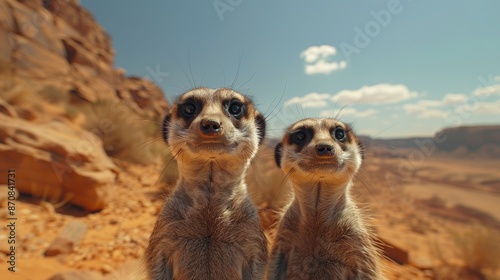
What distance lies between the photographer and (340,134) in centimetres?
293

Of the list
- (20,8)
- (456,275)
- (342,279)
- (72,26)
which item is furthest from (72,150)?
(72,26)

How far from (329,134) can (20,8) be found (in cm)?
2468

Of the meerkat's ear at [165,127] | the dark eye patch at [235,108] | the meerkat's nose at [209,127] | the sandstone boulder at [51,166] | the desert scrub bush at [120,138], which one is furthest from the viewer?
the desert scrub bush at [120,138]

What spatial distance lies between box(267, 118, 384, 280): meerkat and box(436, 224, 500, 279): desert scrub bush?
363 centimetres

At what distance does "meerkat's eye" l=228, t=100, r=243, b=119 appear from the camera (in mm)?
2514

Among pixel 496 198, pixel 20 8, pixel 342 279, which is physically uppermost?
pixel 20 8

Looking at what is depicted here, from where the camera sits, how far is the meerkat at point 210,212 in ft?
6.85

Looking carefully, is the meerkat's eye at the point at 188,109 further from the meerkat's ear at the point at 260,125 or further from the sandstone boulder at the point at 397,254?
the sandstone boulder at the point at 397,254

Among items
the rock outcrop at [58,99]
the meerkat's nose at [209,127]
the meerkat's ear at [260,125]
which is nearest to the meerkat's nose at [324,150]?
the meerkat's ear at [260,125]

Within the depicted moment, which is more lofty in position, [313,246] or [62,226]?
[313,246]

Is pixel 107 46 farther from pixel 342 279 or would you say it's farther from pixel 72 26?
pixel 342 279

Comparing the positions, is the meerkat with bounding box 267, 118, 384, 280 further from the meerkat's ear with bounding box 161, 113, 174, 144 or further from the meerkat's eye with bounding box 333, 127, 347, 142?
the meerkat's ear with bounding box 161, 113, 174, 144

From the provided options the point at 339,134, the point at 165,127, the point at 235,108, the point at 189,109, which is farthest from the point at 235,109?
the point at 339,134

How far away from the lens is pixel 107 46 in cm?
3372
